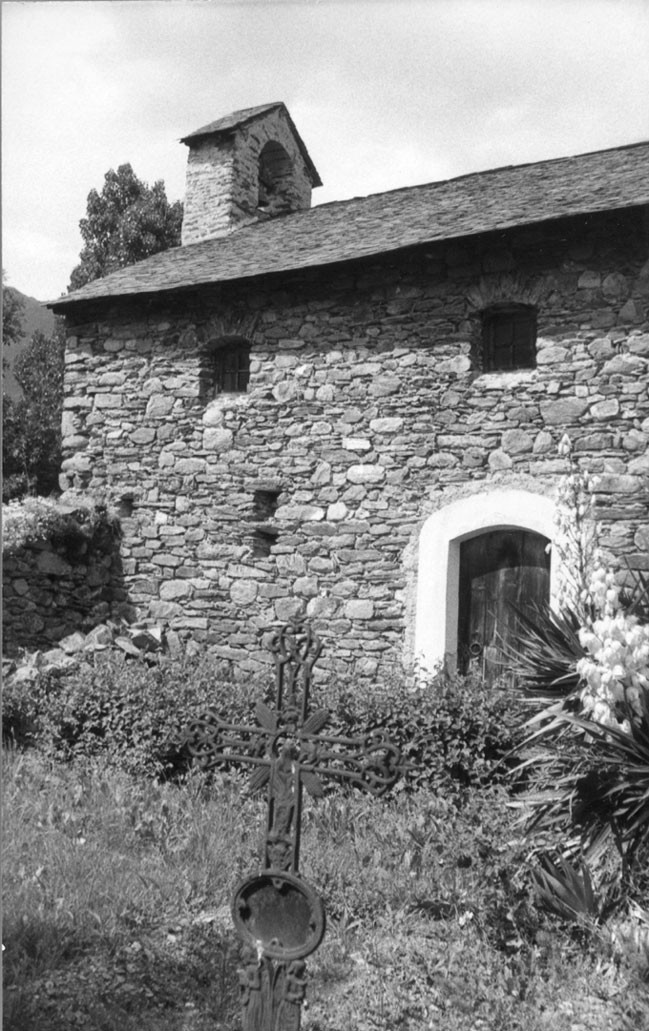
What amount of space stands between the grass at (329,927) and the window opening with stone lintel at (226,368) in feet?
16.7

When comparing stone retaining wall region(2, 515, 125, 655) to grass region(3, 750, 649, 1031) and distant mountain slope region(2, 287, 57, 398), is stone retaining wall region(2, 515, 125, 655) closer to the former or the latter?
grass region(3, 750, 649, 1031)

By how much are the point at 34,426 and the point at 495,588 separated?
11564 millimetres

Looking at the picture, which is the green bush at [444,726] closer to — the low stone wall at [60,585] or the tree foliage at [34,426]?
the low stone wall at [60,585]

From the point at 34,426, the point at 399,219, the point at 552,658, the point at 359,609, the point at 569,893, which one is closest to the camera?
the point at 569,893

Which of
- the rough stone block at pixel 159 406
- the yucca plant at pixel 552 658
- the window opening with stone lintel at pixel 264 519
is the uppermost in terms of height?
the rough stone block at pixel 159 406

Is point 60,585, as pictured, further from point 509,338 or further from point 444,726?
point 509,338

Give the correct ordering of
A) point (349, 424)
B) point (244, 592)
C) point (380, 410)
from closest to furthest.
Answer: point (380, 410)
point (349, 424)
point (244, 592)

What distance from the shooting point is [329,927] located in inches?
173

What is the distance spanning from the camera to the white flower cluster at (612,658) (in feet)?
13.3

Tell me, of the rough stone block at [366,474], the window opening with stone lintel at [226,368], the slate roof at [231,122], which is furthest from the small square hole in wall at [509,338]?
the slate roof at [231,122]

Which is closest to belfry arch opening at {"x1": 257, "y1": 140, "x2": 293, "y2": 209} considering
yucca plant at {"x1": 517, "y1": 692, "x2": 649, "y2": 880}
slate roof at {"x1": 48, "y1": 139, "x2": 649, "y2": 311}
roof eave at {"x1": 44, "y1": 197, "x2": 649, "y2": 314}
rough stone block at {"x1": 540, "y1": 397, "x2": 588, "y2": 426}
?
slate roof at {"x1": 48, "y1": 139, "x2": 649, "y2": 311}

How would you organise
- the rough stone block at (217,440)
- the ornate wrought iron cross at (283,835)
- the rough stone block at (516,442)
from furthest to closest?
the rough stone block at (217,440)
the rough stone block at (516,442)
the ornate wrought iron cross at (283,835)

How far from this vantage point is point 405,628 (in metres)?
8.48

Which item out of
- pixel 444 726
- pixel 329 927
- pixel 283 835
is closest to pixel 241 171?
pixel 444 726
